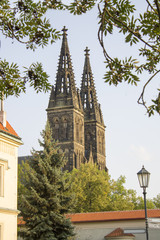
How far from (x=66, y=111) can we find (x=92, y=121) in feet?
34.8

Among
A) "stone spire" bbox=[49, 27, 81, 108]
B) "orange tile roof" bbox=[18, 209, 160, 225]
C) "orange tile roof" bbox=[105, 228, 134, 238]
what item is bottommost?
"orange tile roof" bbox=[105, 228, 134, 238]

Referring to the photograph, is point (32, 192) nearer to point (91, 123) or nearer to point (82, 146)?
point (82, 146)

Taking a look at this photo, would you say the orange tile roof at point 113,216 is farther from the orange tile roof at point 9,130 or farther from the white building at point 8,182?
the orange tile roof at point 9,130

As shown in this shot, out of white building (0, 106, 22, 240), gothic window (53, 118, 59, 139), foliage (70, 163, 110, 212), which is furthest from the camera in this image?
gothic window (53, 118, 59, 139)

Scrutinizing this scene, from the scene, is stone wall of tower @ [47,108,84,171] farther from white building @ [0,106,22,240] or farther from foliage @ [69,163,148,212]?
white building @ [0,106,22,240]

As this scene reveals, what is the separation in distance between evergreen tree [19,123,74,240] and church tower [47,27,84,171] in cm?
5552

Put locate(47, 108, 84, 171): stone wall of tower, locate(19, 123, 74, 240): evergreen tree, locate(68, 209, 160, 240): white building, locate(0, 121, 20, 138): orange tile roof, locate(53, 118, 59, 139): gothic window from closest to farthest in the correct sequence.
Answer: locate(0, 121, 20, 138): orange tile roof → locate(19, 123, 74, 240): evergreen tree → locate(68, 209, 160, 240): white building → locate(47, 108, 84, 171): stone wall of tower → locate(53, 118, 59, 139): gothic window

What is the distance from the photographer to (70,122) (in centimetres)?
8800

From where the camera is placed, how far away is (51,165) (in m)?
30.4

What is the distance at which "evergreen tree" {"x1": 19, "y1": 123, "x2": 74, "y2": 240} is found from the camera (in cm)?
2784

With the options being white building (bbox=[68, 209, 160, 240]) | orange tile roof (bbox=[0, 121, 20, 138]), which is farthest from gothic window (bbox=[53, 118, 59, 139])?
orange tile roof (bbox=[0, 121, 20, 138])

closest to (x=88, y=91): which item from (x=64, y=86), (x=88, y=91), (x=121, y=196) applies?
(x=88, y=91)

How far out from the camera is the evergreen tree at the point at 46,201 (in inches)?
1096

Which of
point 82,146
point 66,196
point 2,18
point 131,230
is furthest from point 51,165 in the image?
point 82,146
